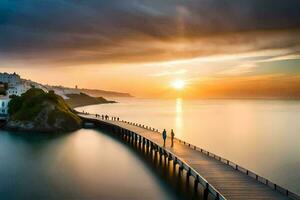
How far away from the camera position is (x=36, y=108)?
3733 inches

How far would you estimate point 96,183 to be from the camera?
40.7m

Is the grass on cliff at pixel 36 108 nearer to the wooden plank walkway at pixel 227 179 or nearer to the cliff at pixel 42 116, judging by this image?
the cliff at pixel 42 116

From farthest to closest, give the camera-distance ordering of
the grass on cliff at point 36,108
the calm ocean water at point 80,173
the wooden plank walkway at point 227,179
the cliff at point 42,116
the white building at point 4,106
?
the white building at point 4,106 < the grass on cliff at point 36,108 < the cliff at point 42,116 < the calm ocean water at point 80,173 < the wooden plank walkway at point 227,179

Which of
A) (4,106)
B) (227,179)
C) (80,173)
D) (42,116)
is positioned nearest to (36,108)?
(42,116)

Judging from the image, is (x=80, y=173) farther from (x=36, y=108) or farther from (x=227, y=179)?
(x=36, y=108)

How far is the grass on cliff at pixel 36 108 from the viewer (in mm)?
93438

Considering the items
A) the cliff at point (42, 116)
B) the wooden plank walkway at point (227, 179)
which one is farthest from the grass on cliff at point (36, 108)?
Result: the wooden plank walkway at point (227, 179)

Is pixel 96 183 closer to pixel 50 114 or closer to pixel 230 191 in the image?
pixel 230 191

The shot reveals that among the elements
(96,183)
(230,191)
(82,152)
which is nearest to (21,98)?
(82,152)

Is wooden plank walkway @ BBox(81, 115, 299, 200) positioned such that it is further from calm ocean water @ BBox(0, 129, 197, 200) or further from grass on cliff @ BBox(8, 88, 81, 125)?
grass on cliff @ BBox(8, 88, 81, 125)

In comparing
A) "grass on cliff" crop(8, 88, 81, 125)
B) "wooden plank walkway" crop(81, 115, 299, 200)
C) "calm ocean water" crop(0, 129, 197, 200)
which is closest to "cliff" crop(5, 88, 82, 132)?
"grass on cliff" crop(8, 88, 81, 125)

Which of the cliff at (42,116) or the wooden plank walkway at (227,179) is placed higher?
the cliff at (42,116)

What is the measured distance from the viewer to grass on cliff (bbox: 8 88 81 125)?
9344 cm

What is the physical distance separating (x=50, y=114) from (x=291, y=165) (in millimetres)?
59058
